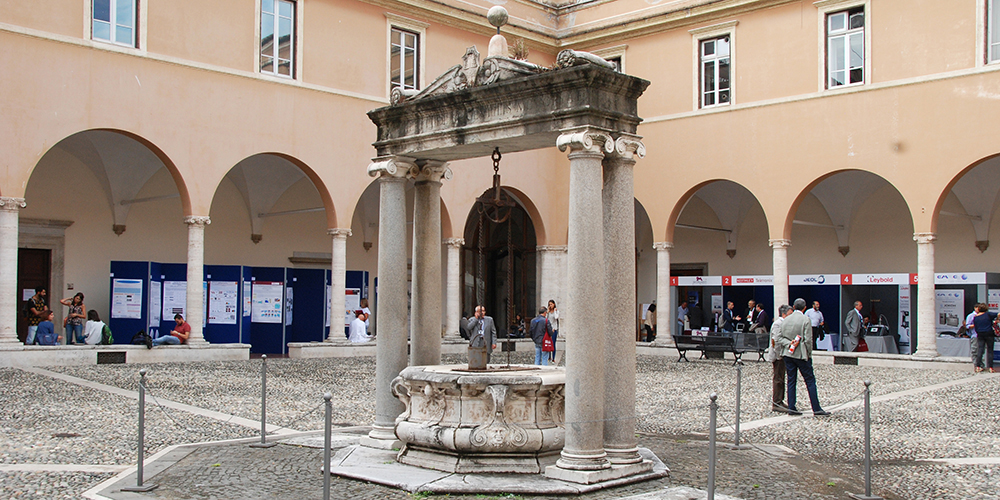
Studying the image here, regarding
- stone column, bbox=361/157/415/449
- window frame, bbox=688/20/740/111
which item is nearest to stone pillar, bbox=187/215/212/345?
stone column, bbox=361/157/415/449

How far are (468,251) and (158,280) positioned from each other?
9.82 meters

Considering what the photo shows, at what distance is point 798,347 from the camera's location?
35.4ft

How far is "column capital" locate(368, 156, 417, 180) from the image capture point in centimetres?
805

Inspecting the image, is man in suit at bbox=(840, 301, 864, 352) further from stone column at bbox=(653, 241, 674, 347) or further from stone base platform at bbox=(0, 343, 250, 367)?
stone base platform at bbox=(0, 343, 250, 367)

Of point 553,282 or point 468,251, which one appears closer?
point 553,282

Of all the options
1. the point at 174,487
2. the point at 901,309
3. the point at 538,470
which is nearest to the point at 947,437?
the point at 538,470

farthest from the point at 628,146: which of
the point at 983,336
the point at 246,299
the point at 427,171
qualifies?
the point at 246,299

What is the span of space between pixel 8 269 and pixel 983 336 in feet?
54.0

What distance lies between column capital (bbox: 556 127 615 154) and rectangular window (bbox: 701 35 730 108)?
14.9 meters

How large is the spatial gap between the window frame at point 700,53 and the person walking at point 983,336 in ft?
23.2

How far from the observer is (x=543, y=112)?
6945 millimetres

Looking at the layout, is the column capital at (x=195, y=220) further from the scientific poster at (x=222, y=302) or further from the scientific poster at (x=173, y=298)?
the scientific poster at (x=222, y=302)

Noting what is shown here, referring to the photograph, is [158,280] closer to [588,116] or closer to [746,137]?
[746,137]

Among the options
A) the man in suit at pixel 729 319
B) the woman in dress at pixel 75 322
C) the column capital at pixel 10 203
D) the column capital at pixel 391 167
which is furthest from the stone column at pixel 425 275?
the man in suit at pixel 729 319
